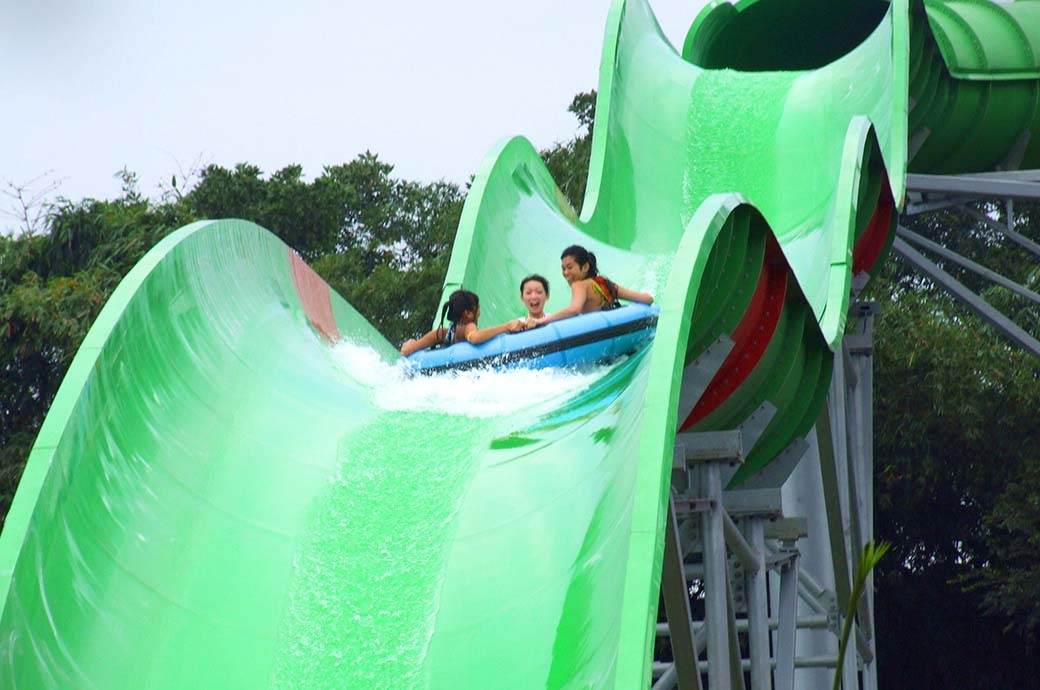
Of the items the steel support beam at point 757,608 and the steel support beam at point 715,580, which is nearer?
the steel support beam at point 715,580

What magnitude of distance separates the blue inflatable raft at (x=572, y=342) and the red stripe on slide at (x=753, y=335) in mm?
998

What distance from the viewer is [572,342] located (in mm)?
8734

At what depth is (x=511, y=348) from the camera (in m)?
8.89

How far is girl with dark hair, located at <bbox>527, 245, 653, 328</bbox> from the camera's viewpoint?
30.9 ft

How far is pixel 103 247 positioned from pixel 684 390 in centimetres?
1385

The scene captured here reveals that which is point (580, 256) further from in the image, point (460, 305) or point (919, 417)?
point (919, 417)

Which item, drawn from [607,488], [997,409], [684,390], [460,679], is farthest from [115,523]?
[997,409]

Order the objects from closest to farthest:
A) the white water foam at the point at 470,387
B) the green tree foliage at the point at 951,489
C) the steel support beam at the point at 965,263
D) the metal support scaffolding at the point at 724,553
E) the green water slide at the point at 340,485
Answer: the green water slide at the point at 340,485
the metal support scaffolding at the point at 724,553
the white water foam at the point at 470,387
the steel support beam at the point at 965,263
the green tree foliage at the point at 951,489

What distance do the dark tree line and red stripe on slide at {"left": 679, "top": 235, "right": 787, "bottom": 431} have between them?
37.1 ft

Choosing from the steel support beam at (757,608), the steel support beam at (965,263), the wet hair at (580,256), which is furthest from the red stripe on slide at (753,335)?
the steel support beam at (965,263)

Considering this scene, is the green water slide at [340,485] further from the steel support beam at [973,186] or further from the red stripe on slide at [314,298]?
the steel support beam at [973,186]

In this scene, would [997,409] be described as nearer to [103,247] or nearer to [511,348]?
[103,247]

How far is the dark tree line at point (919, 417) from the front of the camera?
734 inches

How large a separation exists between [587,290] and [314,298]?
1.56 meters
